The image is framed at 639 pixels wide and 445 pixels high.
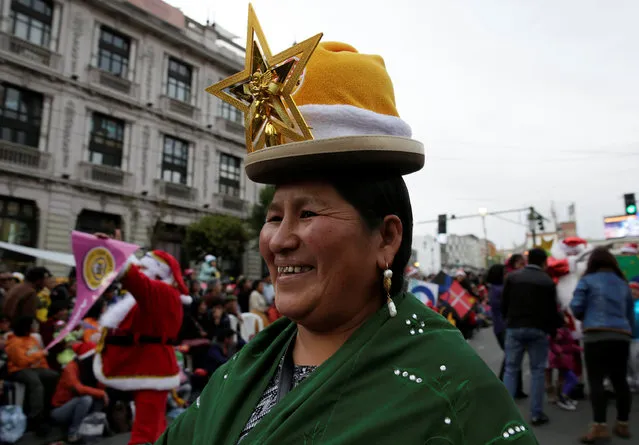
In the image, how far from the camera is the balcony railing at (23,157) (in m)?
17.2

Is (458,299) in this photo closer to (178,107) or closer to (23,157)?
(23,157)

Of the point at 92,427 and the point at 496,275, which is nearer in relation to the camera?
the point at 92,427

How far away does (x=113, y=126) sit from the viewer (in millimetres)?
20922

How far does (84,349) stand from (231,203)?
20068mm

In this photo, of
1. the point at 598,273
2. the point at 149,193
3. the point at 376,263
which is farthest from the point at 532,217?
the point at 376,263

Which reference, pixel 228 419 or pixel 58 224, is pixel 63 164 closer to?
pixel 58 224

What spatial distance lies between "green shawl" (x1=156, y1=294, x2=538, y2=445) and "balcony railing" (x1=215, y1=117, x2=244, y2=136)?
25353 mm

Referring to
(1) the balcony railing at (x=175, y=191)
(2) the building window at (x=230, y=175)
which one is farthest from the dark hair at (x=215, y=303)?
(2) the building window at (x=230, y=175)

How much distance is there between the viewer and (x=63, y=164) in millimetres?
18797

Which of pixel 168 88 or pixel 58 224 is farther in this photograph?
pixel 168 88

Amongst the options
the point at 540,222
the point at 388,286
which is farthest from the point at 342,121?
the point at 540,222

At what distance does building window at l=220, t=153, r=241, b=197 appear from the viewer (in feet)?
84.6

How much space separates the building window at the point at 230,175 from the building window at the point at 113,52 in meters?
6.64

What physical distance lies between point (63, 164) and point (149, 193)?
12.9 ft
